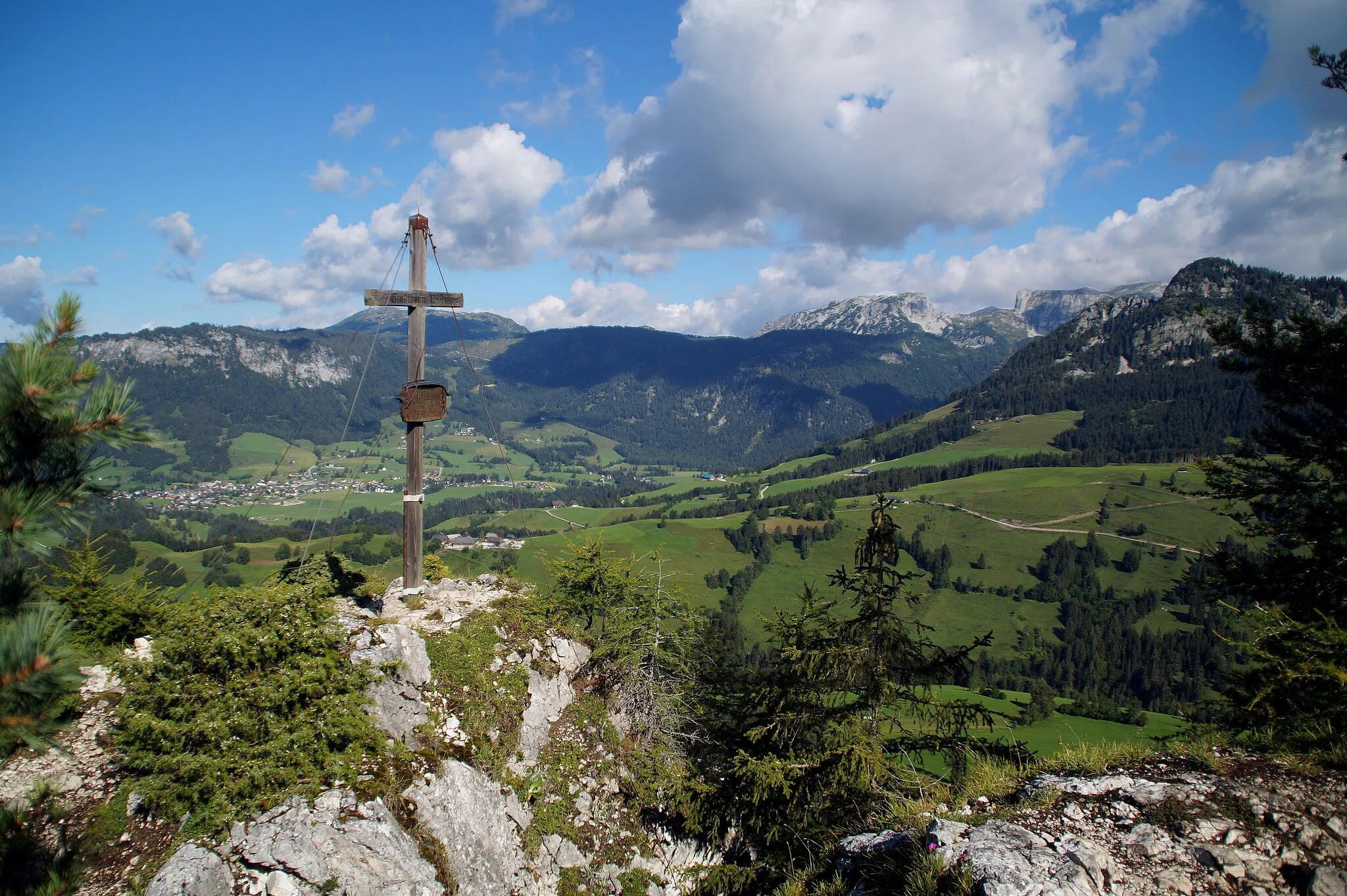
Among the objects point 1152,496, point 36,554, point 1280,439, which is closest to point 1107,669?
point 1152,496

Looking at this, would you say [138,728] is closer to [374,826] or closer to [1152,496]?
[374,826]

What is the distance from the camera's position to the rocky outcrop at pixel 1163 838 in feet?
22.5

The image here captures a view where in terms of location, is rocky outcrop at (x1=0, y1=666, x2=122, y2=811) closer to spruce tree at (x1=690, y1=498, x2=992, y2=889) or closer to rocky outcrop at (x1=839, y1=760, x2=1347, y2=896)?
spruce tree at (x1=690, y1=498, x2=992, y2=889)

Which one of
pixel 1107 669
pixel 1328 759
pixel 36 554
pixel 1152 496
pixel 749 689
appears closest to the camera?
pixel 36 554

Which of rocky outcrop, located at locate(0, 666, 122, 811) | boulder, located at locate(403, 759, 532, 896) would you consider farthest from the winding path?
rocky outcrop, located at locate(0, 666, 122, 811)

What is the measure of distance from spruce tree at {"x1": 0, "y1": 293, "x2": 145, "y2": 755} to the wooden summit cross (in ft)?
30.8

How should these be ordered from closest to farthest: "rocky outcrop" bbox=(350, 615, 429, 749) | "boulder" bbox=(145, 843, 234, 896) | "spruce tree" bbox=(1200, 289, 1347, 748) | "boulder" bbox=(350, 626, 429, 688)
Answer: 1. "boulder" bbox=(145, 843, 234, 896)
2. "spruce tree" bbox=(1200, 289, 1347, 748)
3. "rocky outcrop" bbox=(350, 615, 429, 749)
4. "boulder" bbox=(350, 626, 429, 688)

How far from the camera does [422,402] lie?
590 inches

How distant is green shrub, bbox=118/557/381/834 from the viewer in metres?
8.41

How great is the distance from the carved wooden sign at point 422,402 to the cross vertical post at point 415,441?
0.25 metres

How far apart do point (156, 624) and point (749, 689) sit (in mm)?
12364

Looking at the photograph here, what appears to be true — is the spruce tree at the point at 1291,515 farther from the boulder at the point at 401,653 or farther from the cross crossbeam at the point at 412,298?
the cross crossbeam at the point at 412,298

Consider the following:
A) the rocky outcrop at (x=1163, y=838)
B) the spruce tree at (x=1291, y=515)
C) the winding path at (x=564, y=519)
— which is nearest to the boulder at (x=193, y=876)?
the rocky outcrop at (x=1163, y=838)

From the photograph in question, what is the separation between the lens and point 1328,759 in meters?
7.96
